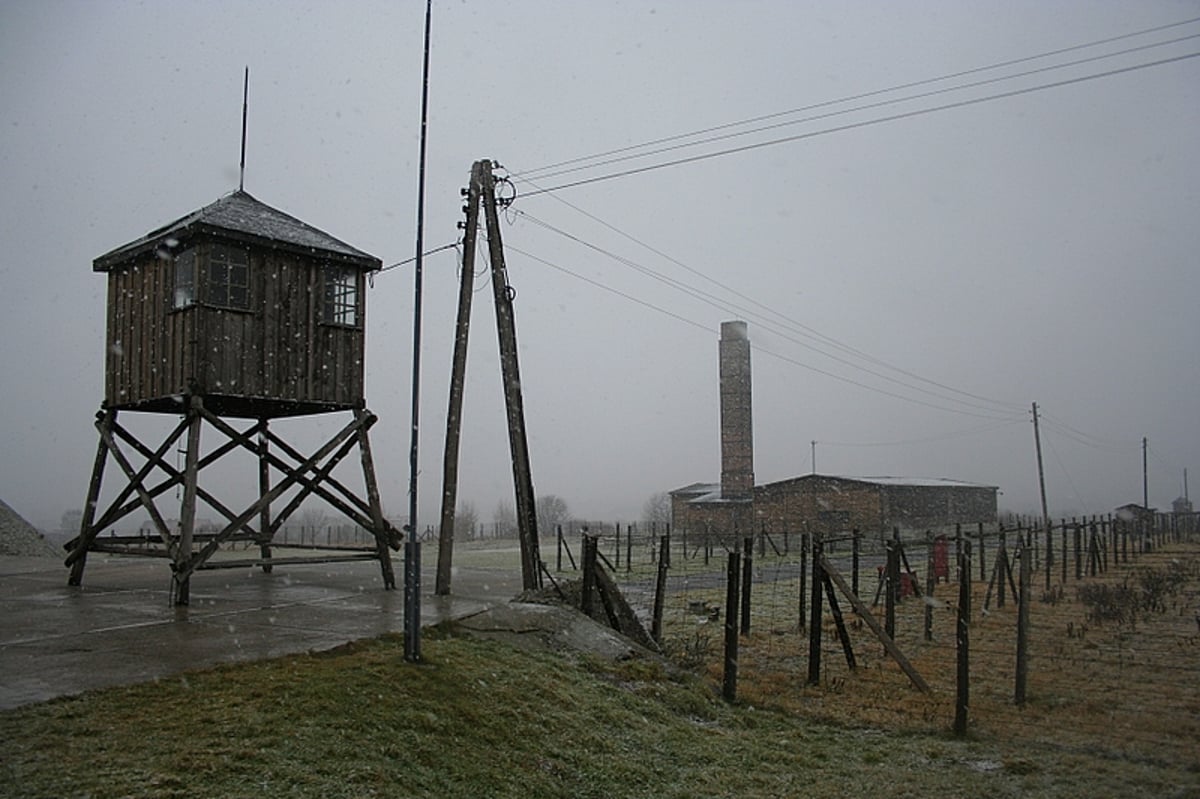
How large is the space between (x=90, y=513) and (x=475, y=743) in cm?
922

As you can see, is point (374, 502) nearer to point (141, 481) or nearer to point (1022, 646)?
point (141, 481)

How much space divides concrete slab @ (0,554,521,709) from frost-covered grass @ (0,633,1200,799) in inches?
21.0

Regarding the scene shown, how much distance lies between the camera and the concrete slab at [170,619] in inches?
283

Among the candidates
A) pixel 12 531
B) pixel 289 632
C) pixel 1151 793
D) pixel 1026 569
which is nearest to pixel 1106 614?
pixel 1026 569

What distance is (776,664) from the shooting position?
13.3 m

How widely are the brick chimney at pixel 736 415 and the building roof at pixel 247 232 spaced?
4123 centimetres

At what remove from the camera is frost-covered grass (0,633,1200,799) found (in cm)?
533

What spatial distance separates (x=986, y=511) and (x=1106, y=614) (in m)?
50.8

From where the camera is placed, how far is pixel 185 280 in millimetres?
12016

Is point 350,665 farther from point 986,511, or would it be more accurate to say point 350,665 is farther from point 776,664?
point 986,511

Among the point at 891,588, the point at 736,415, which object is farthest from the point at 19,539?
the point at 736,415

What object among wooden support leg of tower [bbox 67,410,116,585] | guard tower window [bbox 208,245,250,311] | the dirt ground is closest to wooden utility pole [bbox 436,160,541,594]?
guard tower window [bbox 208,245,250,311]

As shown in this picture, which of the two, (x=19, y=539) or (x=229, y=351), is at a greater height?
(x=229, y=351)

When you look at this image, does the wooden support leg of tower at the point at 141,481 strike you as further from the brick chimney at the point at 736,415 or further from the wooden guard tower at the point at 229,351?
the brick chimney at the point at 736,415
